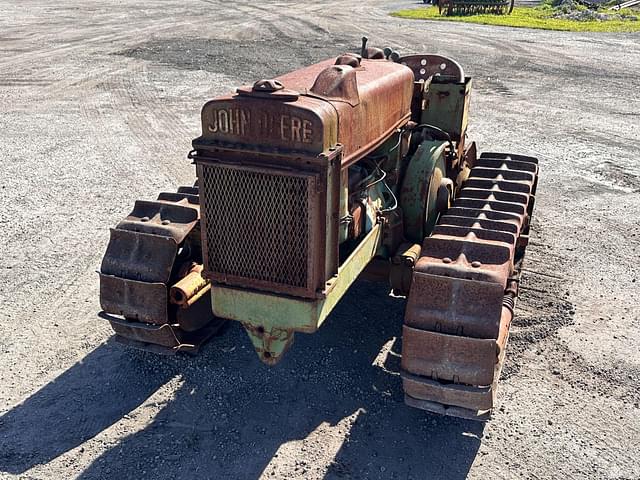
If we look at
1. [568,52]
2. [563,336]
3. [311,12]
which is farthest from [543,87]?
Answer: [311,12]

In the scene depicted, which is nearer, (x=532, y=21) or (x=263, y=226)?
(x=263, y=226)

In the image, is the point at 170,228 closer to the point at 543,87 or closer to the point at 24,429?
the point at 24,429

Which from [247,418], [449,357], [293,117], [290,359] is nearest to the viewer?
[293,117]

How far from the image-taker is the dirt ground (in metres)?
4.39

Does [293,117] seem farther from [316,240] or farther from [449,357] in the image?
[449,357]

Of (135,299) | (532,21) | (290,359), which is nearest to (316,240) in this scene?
(135,299)

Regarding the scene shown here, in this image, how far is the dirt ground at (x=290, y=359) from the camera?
A: 439 cm

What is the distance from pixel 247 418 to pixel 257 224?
159 centimetres

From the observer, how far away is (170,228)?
4984mm

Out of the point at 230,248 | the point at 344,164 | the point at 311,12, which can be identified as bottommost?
the point at 311,12

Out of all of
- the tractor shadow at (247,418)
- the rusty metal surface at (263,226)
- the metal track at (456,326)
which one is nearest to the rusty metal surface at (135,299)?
the tractor shadow at (247,418)

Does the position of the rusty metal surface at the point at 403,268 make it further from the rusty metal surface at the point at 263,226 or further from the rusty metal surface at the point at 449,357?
the rusty metal surface at the point at 263,226

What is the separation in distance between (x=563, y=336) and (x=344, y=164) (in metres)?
2.95

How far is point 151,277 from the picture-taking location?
4781 millimetres
